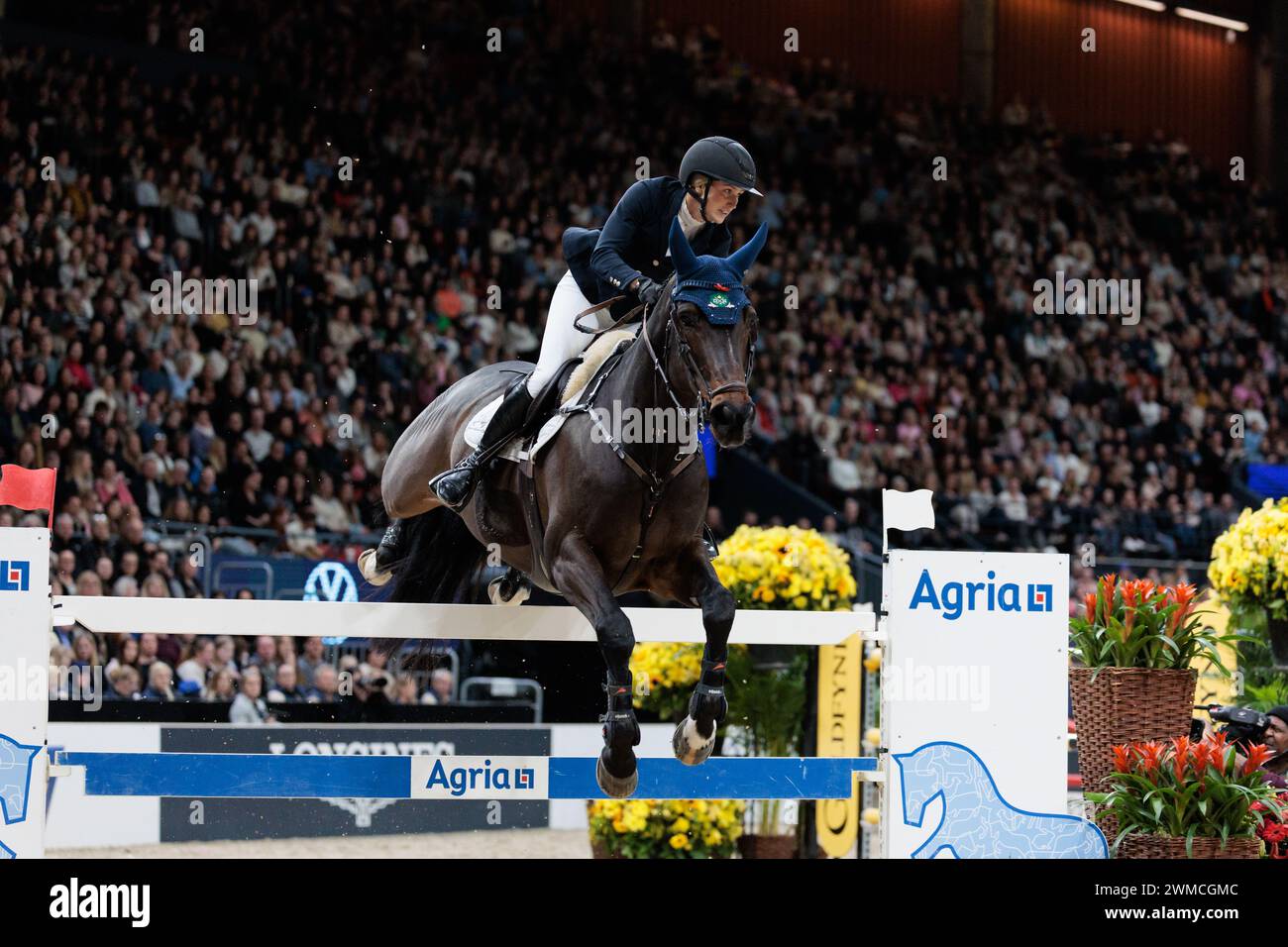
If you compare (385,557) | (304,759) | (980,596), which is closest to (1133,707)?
(980,596)

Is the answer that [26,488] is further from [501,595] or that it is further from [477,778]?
[501,595]

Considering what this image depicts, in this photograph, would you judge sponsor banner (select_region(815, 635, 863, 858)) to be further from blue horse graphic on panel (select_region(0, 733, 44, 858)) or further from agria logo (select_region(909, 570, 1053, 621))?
blue horse graphic on panel (select_region(0, 733, 44, 858))

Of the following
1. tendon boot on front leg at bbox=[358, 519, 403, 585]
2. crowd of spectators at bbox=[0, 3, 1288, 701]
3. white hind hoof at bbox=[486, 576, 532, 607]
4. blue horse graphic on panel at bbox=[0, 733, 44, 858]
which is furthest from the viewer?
crowd of spectators at bbox=[0, 3, 1288, 701]

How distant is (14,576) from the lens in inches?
181

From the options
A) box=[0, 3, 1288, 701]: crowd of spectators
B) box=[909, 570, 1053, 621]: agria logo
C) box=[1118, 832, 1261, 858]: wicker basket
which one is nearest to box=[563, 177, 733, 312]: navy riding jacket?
box=[909, 570, 1053, 621]: agria logo

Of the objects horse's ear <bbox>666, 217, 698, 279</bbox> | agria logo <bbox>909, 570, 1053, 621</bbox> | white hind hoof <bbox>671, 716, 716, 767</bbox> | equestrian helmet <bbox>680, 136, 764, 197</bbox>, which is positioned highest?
equestrian helmet <bbox>680, 136, 764, 197</bbox>

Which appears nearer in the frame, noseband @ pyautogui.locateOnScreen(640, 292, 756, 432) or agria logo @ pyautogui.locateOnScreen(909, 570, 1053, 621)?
noseband @ pyautogui.locateOnScreen(640, 292, 756, 432)

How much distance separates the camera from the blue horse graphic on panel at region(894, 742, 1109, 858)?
4.94 metres

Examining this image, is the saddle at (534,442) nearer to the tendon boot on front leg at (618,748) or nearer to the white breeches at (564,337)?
the white breeches at (564,337)

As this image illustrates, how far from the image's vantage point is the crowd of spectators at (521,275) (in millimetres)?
10891

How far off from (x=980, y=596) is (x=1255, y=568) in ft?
7.97

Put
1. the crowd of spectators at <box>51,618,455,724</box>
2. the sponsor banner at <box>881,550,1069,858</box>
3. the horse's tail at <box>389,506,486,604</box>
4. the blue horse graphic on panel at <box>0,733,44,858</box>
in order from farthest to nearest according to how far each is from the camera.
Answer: the crowd of spectators at <box>51,618,455,724</box> < the horse's tail at <box>389,506,486,604</box> < the sponsor banner at <box>881,550,1069,858</box> < the blue horse graphic on panel at <box>0,733,44,858</box>
